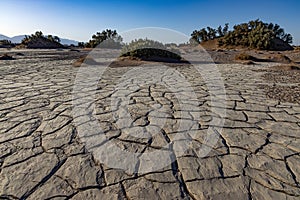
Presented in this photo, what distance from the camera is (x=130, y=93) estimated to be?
4770 millimetres

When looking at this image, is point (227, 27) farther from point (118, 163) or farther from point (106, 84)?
point (118, 163)

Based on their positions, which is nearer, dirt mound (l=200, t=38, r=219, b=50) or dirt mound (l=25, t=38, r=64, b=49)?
dirt mound (l=25, t=38, r=64, b=49)

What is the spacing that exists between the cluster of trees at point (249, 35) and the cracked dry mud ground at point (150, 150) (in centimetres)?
2760

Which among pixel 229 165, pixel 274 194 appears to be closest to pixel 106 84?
pixel 229 165

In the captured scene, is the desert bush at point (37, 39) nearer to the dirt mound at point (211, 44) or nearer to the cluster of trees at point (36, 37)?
the cluster of trees at point (36, 37)

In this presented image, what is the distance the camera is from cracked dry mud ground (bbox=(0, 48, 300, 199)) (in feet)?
5.88

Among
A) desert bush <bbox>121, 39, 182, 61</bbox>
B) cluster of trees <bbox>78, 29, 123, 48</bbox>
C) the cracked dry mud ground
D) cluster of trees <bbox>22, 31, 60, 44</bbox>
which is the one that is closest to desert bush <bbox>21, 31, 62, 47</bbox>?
cluster of trees <bbox>22, 31, 60, 44</bbox>

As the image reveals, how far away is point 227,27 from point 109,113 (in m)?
43.8

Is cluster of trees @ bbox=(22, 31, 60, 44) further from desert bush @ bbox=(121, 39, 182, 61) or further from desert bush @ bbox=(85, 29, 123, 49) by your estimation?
desert bush @ bbox=(121, 39, 182, 61)

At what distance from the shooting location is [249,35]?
99.0ft

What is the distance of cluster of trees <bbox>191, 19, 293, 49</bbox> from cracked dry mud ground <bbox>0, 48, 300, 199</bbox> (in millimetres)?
27603

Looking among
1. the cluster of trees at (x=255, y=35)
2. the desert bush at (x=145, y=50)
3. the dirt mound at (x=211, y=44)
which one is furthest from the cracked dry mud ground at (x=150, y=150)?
the dirt mound at (x=211, y=44)

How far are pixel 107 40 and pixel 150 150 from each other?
1201 inches

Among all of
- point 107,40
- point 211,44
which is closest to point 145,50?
point 107,40
